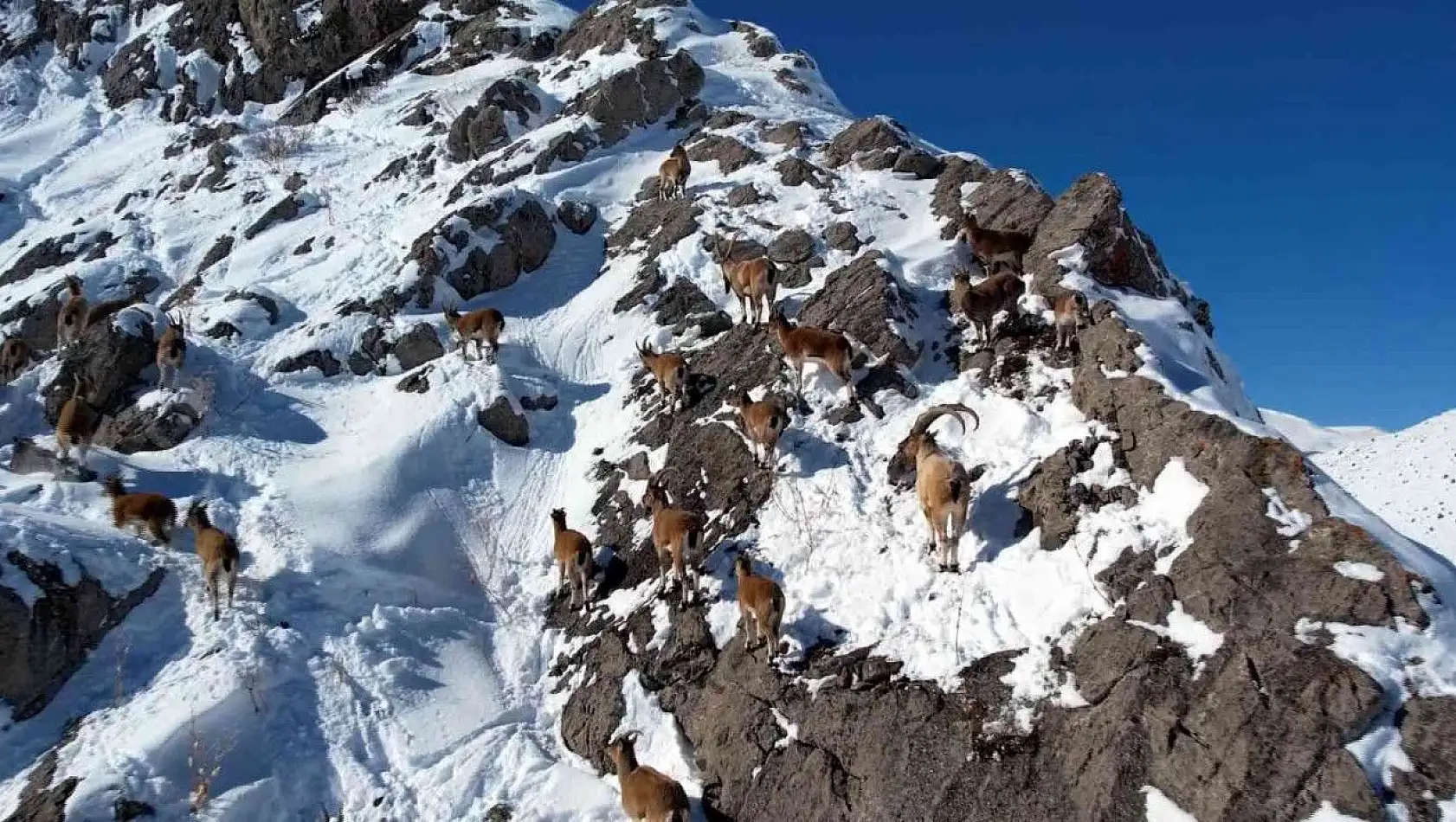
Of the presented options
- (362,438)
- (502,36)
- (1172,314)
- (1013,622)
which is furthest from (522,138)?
(1013,622)

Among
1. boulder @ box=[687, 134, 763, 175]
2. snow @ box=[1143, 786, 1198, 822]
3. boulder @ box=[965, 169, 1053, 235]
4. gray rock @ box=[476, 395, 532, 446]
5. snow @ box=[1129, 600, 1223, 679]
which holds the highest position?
boulder @ box=[965, 169, 1053, 235]

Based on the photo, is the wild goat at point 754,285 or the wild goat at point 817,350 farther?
the wild goat at point 754,285

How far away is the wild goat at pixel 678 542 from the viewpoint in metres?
12.6

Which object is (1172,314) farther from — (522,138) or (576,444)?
(522,138)

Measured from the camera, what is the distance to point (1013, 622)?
1014cm

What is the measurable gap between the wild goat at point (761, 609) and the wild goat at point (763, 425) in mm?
2986

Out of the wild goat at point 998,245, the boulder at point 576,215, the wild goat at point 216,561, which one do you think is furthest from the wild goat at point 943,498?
the boulder at point 576,215

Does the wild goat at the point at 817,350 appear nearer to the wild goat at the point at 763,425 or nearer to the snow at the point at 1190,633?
the wild goat at the point at 763,425

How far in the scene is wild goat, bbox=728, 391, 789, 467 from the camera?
45.9 ft

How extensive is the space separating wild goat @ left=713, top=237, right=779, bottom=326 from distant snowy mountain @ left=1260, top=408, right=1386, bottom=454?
34541mm

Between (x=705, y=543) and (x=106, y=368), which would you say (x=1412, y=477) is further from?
(x=106, y=368)

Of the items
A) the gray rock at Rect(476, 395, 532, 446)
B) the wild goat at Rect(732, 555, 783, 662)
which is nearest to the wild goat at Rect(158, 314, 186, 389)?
the gray rock at Rect(476, 395, 532, 446)

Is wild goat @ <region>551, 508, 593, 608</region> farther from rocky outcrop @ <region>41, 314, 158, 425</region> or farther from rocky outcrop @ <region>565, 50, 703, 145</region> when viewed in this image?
rocky outcrop @ <region>565, 50, 703, 145</region>

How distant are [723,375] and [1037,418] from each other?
620 cm
